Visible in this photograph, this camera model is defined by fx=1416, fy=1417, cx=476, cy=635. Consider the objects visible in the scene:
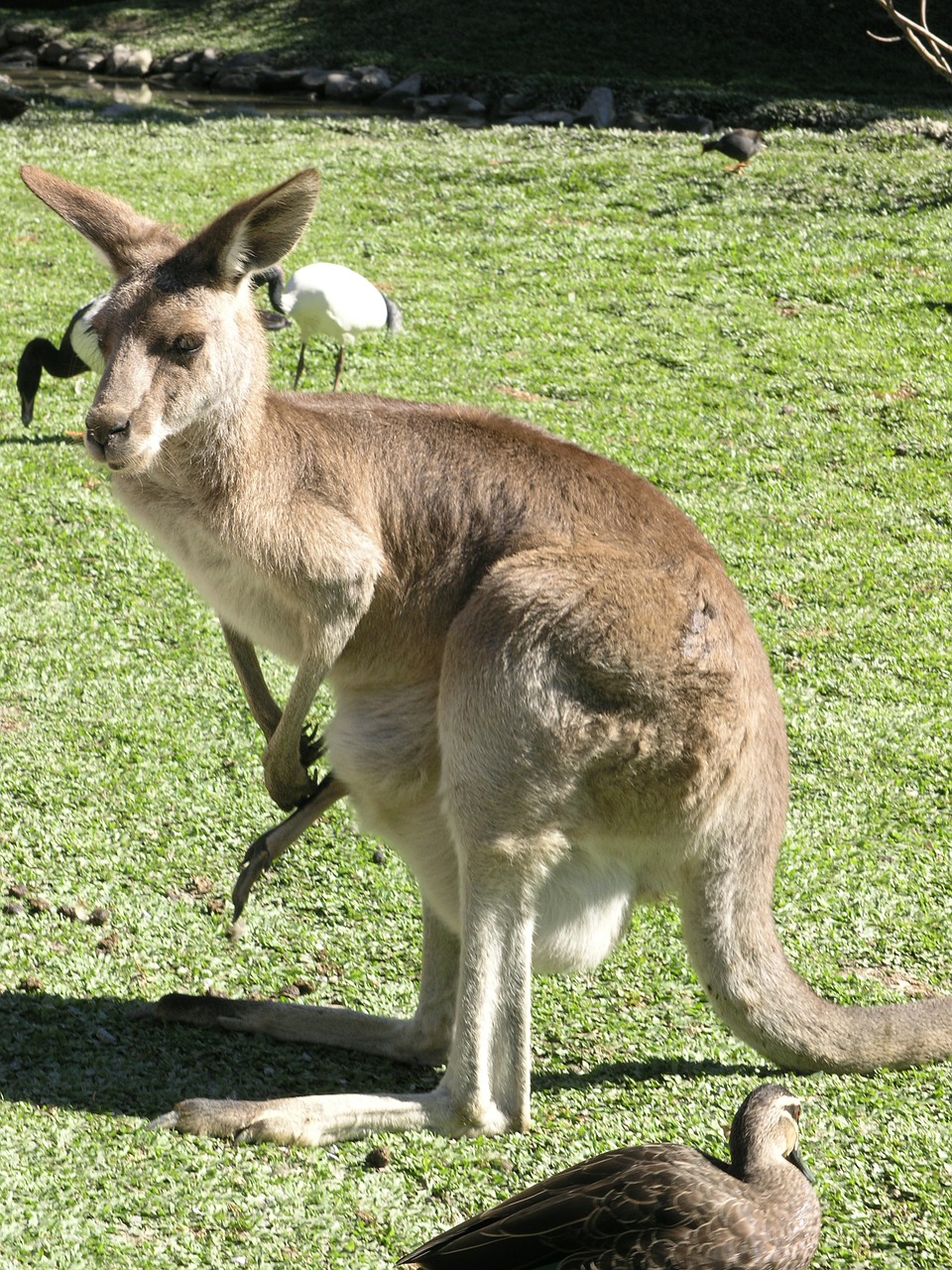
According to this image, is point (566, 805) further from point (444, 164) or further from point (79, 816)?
point (444, 164)

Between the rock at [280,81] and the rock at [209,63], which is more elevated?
the rock at [280,81]

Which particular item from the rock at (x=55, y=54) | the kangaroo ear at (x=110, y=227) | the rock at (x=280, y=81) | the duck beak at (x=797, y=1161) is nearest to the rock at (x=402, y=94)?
the rock at (x=280, y=81)

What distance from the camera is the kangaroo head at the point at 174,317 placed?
8.60ft

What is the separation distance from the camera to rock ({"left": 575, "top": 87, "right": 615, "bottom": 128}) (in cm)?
1383

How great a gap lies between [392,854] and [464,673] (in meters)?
1.17

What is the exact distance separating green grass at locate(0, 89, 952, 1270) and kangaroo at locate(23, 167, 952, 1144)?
154 millimetres

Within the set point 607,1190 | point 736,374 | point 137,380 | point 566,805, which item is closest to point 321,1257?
point 607,1190

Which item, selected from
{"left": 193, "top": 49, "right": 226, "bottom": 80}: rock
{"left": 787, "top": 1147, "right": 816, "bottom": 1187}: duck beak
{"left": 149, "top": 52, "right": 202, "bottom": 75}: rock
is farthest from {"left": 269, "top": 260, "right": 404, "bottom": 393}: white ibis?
{"left": 149, "top": 52, "right": 202, "bottom": 75}: rock

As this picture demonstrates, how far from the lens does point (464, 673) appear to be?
268cm

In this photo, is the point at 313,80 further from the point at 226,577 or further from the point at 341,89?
the point at 226,577

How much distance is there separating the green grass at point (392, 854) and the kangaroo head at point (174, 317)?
46.9 inches

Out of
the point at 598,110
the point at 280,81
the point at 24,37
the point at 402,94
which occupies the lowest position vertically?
the point at 24,37

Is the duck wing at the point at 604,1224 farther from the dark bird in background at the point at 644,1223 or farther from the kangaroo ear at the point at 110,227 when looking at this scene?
the kangaroo ear at the point at 110,227

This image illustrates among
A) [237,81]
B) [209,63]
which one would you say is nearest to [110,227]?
[237,81]
